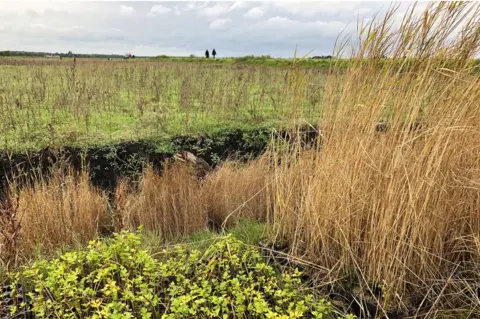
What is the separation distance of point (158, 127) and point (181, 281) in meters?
4.17

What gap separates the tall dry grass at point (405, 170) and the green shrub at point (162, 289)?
1.18 ft

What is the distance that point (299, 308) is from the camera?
67.0 inches

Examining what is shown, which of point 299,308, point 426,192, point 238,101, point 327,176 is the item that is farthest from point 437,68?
point 238,101

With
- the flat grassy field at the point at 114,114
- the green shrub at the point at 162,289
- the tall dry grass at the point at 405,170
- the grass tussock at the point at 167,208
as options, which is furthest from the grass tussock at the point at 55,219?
the tall dry grass at the point at 405,170

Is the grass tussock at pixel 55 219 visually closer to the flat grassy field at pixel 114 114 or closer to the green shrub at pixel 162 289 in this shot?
the green shrub at pixel 162 289

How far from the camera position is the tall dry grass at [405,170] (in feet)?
6.40

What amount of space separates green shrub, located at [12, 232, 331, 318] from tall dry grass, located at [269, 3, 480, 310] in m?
0.36

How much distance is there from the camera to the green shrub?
5.66ft

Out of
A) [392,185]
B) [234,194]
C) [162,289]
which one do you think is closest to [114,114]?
[234,194]

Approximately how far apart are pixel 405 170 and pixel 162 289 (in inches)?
55.5

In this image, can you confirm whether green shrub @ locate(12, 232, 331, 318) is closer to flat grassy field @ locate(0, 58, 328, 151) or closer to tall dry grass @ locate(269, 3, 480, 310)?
tall dry grass @ locate(269, 3, 480, 310)

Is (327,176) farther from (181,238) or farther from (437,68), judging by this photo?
(181,238)

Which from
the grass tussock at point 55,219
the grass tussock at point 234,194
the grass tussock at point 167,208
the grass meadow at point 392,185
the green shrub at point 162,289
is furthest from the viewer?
the grass tussock at point 234,194

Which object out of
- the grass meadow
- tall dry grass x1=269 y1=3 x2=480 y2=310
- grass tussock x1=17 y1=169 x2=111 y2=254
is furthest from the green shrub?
grass tussock x1=17 y1=169 x2=111 y2=254
